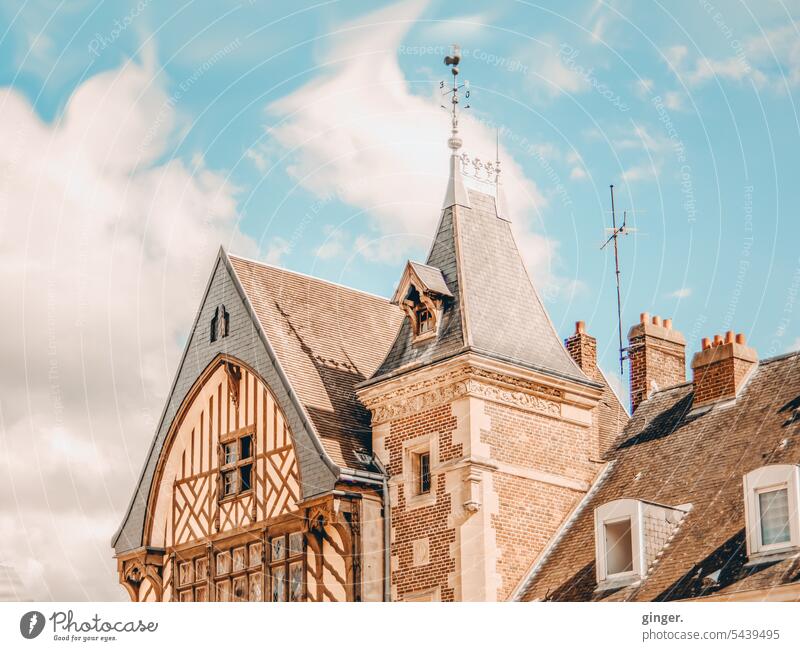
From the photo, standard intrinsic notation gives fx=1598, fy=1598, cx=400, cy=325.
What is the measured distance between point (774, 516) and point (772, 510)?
0.11 meters

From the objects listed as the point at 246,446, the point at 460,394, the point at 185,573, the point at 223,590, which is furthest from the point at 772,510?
the point at 185,573

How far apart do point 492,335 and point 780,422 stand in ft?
16.9

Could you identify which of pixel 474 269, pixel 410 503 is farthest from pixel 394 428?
pixel 474 269

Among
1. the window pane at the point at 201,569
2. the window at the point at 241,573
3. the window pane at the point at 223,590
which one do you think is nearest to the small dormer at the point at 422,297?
the window at the point at 241,573

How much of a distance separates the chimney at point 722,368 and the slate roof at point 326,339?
5748 millimetres

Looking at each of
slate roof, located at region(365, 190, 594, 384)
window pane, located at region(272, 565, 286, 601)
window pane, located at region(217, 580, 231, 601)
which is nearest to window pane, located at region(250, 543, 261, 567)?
window pane, located at region(272, 565, 286, 601)

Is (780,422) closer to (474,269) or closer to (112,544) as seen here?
(474,269)

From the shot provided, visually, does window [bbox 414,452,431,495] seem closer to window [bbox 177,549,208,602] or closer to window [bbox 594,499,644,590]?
window [bbox 594,499,644,590]

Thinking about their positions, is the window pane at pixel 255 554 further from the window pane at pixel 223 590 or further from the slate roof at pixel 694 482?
the slate roof at pixel 694 482

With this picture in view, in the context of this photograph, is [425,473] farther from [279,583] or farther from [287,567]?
[279,583]

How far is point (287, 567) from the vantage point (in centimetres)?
2697

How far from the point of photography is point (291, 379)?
27.8m

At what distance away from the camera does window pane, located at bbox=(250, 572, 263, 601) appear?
90.1ft
